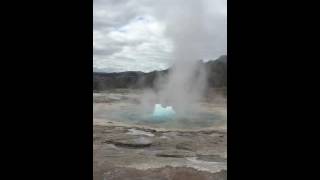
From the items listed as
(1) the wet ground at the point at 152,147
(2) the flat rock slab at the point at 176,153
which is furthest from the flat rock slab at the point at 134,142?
(2) the flat rock slab at the point at 176,153

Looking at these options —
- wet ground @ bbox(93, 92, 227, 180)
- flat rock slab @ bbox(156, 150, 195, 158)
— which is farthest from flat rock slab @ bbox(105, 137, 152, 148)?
flat rock slab @ bbox(156, 150, 195, 158)

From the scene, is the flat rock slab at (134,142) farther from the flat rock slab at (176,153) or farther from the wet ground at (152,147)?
the flat rock slab at (176,153)

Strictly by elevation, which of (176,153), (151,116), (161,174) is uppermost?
(151,116)

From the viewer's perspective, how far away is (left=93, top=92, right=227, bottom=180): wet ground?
6.64 ft

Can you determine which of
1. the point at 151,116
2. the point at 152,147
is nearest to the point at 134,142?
the point at 152,147

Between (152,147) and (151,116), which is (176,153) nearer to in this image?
(152,147)

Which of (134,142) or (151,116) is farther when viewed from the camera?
(134,142)

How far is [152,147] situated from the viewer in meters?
2.27

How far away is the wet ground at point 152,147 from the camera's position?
6.64 ft

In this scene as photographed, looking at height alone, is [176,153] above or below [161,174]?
above

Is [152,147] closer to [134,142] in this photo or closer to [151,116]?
[134,142]

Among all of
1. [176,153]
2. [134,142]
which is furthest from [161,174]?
[134,142]

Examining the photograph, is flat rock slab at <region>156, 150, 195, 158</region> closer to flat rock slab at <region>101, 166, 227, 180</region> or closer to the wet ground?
the wet ground
